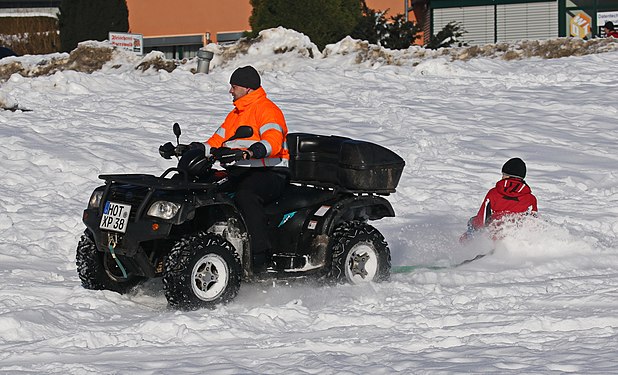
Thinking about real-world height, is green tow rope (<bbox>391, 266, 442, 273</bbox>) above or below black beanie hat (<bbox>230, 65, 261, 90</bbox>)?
below

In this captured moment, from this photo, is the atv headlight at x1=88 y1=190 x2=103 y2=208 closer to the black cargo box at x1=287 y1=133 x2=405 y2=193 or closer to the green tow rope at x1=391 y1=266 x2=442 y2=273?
the black cargo box at x1=287 y1=133 x2=405 y2=193

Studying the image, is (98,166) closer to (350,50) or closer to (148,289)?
(148,289)

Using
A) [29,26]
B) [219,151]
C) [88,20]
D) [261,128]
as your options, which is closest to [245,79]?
[261,128]

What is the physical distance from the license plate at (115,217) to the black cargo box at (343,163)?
5.32ft

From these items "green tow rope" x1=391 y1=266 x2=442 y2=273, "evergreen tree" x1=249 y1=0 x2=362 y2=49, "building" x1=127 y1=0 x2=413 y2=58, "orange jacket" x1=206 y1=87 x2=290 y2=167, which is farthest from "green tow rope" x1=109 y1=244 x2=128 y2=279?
"building" x1=127 y1=0 x2=413 y2=58

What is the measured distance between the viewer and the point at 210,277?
7121 millimetres

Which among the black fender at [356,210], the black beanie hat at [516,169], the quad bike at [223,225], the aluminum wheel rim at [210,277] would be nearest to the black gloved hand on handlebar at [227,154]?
the quad bike at [223,225]

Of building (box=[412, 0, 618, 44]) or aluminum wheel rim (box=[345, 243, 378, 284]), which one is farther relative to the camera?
building (box=[412, 0, 618, 44])

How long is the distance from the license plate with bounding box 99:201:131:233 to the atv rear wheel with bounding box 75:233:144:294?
0.44m

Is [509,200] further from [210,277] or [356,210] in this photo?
[210,277]

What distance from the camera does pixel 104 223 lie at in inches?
280

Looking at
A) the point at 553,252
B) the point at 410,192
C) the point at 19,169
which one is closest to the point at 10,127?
the point at 19,169

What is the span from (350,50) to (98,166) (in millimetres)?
10700

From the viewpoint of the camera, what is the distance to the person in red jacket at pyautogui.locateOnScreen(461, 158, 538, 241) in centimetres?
953
